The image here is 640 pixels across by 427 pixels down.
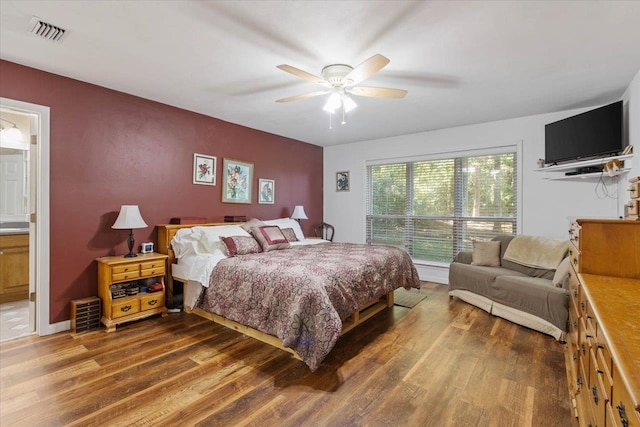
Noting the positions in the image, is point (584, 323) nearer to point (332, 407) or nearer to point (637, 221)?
point (637, 221)

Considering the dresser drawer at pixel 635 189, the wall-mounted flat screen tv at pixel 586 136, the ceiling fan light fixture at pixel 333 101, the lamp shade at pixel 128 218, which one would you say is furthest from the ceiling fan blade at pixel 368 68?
the wall-mounted flat screen tv at pixel 586 136

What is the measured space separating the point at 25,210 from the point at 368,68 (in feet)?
16.2

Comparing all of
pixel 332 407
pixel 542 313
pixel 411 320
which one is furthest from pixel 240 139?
pixel 542 313

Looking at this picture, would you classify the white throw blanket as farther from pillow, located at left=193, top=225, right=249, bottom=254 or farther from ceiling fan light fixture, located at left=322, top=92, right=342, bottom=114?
pillow, located at left=193, top=225, right=249, bottom=254

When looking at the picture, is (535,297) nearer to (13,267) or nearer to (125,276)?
(125,276)

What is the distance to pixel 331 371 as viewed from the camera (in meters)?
2.28

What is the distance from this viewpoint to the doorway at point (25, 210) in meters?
2.81

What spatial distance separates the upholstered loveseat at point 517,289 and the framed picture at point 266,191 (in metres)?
3.05

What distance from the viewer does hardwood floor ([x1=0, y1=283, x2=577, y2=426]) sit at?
5.85 feet

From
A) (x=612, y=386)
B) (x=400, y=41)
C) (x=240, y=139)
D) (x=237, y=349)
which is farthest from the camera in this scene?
(x=240, y=139)

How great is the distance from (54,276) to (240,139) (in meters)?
2.84

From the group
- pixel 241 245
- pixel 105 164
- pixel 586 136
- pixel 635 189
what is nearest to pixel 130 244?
pixel 105 164

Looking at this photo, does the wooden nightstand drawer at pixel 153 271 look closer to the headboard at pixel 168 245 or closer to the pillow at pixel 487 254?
the headboard at pixel 168 245

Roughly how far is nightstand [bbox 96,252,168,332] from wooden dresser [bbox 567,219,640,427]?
3.57m
